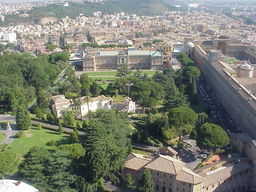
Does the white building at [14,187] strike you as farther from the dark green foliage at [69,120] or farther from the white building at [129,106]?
the white building at [129,106]

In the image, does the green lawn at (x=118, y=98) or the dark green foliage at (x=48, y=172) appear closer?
the dark green foliage at (x=48, y=172)

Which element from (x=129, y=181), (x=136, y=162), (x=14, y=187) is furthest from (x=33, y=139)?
(x=129, y=181)

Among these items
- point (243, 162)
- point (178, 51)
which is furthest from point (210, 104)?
point (178, 51)

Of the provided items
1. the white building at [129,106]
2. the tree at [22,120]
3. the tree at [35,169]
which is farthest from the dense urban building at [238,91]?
the tree at [22,120]

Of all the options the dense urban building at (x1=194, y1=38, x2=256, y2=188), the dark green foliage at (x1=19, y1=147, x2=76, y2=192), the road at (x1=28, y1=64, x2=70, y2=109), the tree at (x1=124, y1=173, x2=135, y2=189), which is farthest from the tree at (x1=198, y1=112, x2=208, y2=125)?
the road at (x1=28, y1=64, x2=70, y2=109)

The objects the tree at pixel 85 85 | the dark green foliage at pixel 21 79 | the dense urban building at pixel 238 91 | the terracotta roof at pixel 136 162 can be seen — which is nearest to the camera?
the terracotta roof at pixel 136 162

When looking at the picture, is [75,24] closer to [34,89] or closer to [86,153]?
[34,89]
